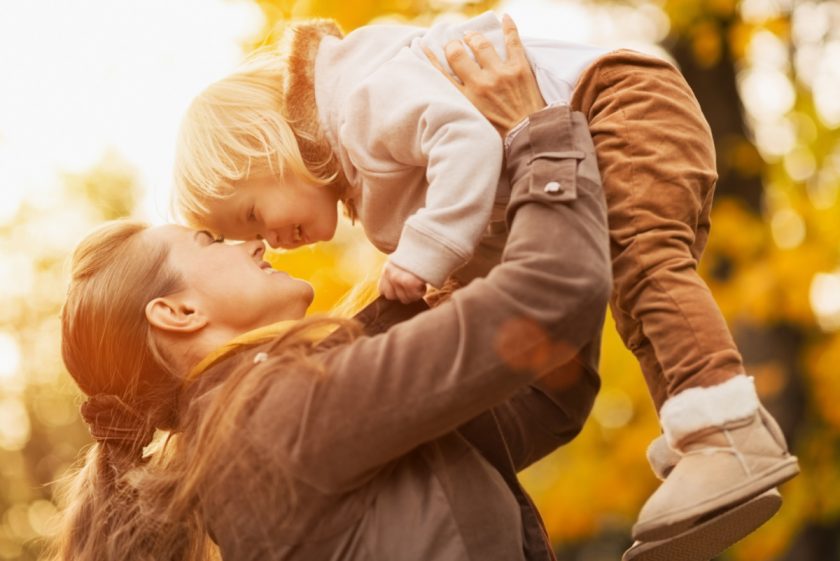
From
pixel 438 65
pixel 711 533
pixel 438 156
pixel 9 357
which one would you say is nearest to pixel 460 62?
pixel 438 65

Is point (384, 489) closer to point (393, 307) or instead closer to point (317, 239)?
point (393, 307)

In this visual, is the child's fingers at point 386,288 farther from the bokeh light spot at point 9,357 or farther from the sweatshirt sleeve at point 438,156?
the bokeh light spot at point 9,357

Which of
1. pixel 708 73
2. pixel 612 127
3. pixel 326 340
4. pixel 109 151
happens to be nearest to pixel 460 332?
pixel 326 340

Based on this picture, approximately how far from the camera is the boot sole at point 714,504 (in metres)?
1.87

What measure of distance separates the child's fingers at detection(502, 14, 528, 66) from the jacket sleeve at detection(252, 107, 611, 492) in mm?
412

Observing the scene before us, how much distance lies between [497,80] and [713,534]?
95 centimetres

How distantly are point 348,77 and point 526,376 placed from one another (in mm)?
863

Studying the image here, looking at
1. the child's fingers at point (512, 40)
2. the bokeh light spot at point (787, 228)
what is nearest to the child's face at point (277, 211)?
the child's fingers at point (512, 40)

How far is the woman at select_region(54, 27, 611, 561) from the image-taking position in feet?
6.05

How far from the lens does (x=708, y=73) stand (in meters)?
7.58

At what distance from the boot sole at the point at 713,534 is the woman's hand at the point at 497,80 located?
81 centimetres

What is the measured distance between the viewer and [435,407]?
1841 millimetres

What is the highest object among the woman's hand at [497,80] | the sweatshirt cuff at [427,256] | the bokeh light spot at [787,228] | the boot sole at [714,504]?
the woman's hand at [497,80]

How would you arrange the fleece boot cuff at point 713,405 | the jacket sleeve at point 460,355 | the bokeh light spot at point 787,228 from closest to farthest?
1. the jacket sleeve at point 460,355
2. the fleece boot cuff at point 713,405
3. the bokeh light spot at point 787,228
